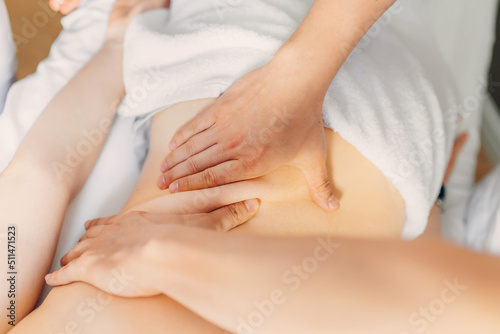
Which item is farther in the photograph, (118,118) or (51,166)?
(118,118)

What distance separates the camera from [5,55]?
0.73 m

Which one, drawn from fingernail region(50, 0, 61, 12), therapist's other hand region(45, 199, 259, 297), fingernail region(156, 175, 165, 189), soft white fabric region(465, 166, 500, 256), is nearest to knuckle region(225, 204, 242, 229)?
therapist's other hand region(45, 199, 259, 297)

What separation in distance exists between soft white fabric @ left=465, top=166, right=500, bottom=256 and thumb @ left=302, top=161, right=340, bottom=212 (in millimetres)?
312

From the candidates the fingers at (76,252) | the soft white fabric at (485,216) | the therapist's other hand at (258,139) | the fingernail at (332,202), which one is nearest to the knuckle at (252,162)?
the therapist's other hand at (258,139)

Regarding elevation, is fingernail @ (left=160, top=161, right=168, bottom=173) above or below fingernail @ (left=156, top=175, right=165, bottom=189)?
above

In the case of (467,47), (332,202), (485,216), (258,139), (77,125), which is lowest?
(485,216)

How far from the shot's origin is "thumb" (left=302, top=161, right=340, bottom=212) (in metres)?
0.59

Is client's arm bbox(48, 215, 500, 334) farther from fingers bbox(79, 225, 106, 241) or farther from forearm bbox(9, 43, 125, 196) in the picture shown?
forearm bbox(9, 43, 125, 196)

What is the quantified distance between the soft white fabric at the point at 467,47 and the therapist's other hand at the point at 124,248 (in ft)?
1.99

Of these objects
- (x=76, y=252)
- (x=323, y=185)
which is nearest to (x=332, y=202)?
(x=323, y=185)

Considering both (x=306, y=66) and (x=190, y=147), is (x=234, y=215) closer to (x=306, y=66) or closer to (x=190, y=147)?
(x=190, y=147)

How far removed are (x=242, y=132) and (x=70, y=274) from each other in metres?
0.28

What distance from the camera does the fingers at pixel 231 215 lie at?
0.54 meters

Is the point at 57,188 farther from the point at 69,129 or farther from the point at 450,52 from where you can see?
the point at 450,52
